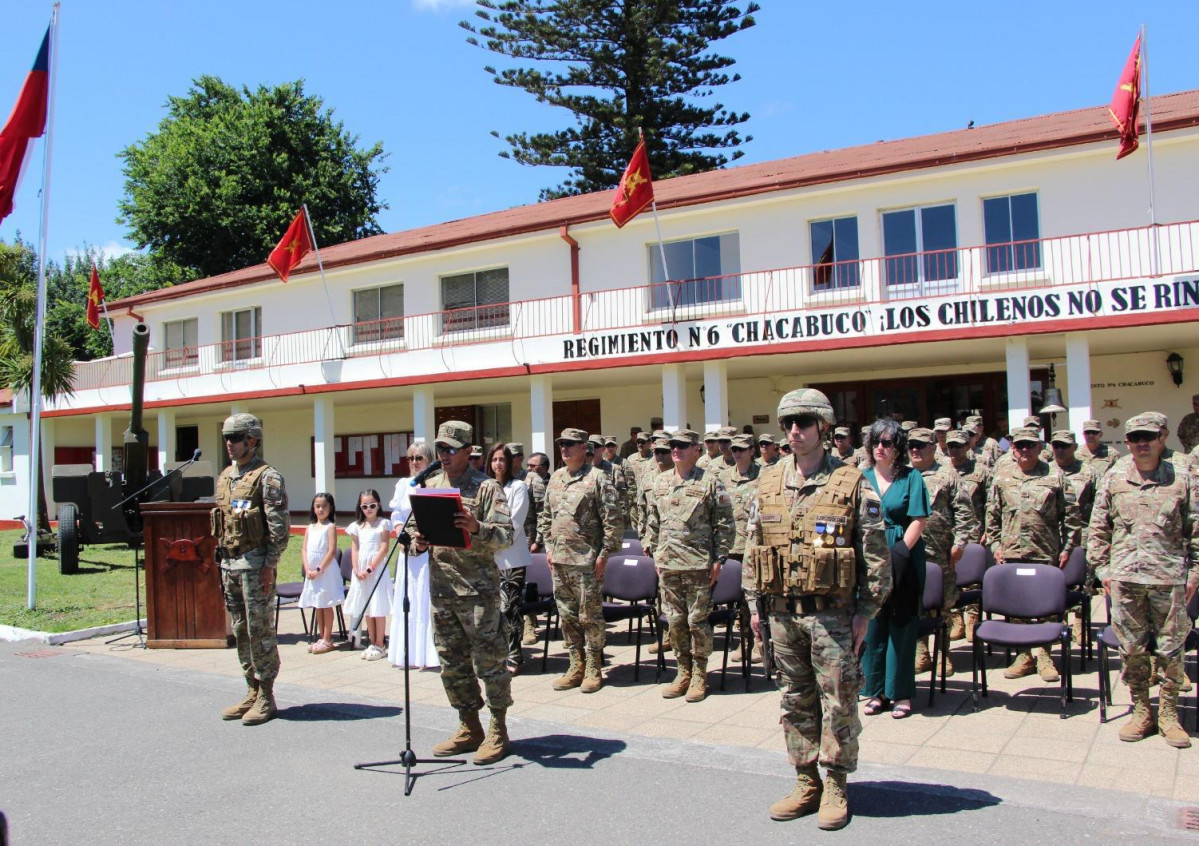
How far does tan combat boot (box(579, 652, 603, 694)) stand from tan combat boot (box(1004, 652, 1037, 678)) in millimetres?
3109

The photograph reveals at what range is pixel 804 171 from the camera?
18.5m

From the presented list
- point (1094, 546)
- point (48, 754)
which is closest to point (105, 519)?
point (48, 754)

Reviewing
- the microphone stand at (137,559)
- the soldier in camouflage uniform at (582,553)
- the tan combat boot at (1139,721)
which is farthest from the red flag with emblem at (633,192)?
the tan combat boot at (1139,721)

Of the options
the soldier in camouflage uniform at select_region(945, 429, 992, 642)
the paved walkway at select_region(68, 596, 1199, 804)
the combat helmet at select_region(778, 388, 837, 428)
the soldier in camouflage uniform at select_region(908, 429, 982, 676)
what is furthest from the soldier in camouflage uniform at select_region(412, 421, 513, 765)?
the soldier in camouflage uniform at select_region(945, 429, 992, 642)

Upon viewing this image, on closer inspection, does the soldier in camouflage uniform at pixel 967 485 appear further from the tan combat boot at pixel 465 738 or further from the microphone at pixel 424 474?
the microphone at pixel 424 474

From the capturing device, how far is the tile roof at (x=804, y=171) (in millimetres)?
14867

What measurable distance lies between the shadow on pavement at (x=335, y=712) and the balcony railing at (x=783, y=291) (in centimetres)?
1125

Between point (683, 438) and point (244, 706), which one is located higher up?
point (683, 438)

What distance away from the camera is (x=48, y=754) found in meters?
5.74

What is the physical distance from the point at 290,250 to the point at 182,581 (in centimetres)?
1395

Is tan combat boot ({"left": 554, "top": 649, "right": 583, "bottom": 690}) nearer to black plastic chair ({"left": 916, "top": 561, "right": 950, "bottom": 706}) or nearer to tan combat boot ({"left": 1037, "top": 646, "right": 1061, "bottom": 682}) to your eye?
black plastic chair ({"left": 916, "top": 561, "right": 950, "bottom": 706})

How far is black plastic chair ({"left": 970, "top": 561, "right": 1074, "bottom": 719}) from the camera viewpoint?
6.02 meters

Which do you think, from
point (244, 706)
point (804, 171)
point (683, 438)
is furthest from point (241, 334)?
point (683, 438)

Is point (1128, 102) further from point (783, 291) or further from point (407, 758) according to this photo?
point (407, 758)
